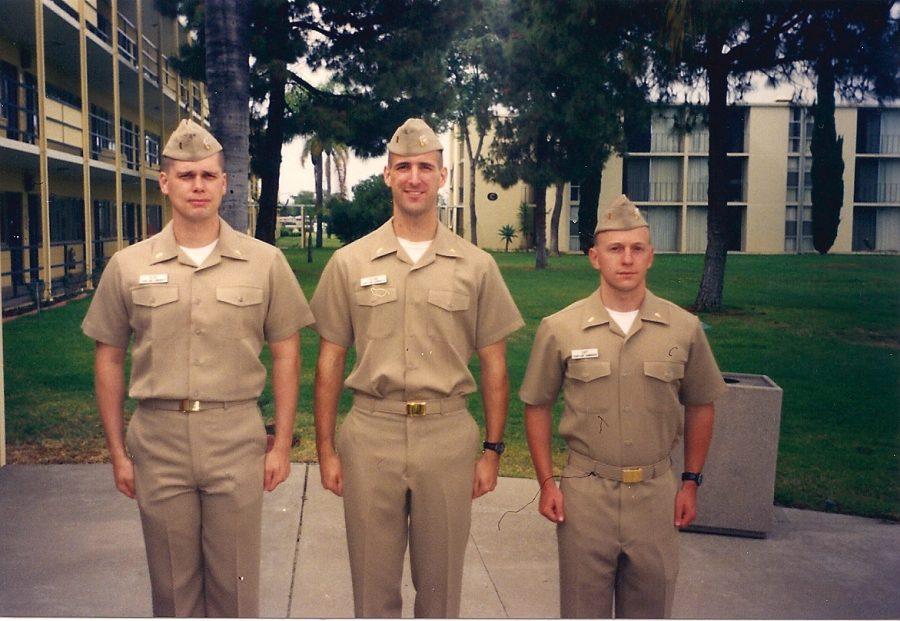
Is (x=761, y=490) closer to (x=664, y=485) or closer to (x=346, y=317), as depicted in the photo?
(x=664, y=485)

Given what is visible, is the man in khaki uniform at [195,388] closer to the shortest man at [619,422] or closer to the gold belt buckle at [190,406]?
the gold belt buckle at [190,406]

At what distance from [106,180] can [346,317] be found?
2178 centimetres

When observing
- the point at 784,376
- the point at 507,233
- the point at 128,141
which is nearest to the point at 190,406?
the point at 784,376

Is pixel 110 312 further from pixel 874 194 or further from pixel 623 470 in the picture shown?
pixel 874 194

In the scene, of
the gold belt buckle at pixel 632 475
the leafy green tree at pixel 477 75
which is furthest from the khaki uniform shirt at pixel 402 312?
the leafy green tree at pixel 477 75

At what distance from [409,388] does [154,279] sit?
3.31ft

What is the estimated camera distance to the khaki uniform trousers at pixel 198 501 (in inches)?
125

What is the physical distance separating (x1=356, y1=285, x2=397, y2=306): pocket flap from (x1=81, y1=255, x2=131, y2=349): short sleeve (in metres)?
0.87

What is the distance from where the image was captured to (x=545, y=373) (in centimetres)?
327

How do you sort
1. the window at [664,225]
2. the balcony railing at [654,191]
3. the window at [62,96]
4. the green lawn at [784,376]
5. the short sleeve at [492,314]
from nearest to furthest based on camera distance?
the short sleeve at [492,314]
the green lawn at [784,376]
the window at [62,96]
the balcony railing at [654,191]
the window at [664,225]

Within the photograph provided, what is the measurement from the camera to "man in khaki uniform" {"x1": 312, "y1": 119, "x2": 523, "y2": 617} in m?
3.25

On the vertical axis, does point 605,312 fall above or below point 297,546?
above

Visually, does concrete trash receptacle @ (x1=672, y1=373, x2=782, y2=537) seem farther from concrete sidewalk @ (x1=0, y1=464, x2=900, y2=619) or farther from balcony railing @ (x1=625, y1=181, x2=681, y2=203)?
balcony railing @ (x1=625, y1=181, x2=681, y2=203)

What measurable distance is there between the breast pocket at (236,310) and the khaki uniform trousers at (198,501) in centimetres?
28
